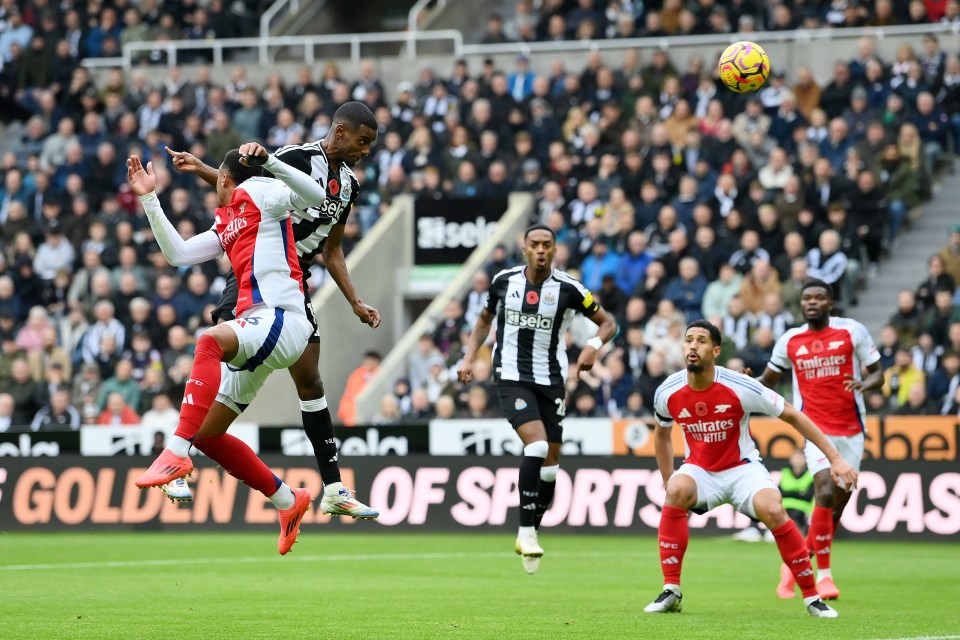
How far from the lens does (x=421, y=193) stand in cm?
2533

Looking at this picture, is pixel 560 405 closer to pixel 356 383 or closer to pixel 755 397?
pixel 755 397

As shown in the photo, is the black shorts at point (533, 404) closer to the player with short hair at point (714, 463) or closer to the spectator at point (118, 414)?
the player with short hair at point (714, 463)

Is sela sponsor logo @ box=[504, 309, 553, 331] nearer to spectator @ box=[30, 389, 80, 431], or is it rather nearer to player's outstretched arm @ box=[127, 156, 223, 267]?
player's outstretched arm @ box=[127, 156, 223, 267]

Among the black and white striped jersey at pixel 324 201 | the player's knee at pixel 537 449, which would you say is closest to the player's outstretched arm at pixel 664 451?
the player's knee at pixel 537 449

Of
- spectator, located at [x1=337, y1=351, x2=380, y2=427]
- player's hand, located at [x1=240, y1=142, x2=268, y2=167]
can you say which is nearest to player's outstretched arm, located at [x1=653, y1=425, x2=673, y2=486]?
player's hand, located at [x1=240, y1=142, x2=268, y2=167]

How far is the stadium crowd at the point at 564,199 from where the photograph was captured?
2109 cm

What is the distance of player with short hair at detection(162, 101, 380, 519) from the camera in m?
10.2

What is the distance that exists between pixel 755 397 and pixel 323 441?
112 inches

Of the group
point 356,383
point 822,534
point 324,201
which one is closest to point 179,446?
point 324,201

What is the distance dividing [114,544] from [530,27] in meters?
13.3

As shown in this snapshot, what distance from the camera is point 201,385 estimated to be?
9.71 m

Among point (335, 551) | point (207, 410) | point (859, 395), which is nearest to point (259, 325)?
point (207, 410)

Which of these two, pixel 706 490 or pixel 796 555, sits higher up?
pixel 706 490

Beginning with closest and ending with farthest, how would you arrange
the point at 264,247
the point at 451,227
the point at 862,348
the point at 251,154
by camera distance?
1. the point at 251,154
2. the point at 264,247
3. the point at 862,348
4. the point at 451,227
